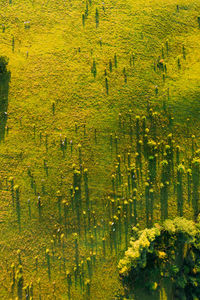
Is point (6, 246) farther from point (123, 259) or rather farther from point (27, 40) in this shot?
point (27, 40)

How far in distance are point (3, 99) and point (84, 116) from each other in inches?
361

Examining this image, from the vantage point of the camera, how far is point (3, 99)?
18594 mm

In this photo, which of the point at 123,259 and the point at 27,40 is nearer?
the point at 123,259

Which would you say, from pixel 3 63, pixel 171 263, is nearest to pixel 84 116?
pixel 3 63

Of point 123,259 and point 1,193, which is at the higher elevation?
point 1,193

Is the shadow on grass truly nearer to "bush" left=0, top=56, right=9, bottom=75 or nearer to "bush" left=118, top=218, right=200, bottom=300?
"bush" left=0, top=56, right=9, bottom=75

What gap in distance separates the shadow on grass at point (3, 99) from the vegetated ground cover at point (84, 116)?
0.44 m

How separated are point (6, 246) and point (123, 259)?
40.9 feet

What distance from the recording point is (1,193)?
1802 centimetres

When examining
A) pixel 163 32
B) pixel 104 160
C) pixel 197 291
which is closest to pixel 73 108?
pixel 104 160

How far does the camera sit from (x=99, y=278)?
58.7ft

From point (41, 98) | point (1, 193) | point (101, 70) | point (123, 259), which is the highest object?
point (101, 70)

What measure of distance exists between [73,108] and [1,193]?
12.1 metres

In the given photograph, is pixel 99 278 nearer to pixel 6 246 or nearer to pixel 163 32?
pixel 6 246
